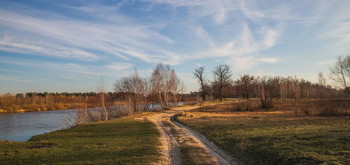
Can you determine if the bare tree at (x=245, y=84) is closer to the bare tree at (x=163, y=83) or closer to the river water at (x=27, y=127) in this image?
the bare tree at (x=163, y=83)

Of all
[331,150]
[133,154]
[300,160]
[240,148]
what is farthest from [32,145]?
[331,150]

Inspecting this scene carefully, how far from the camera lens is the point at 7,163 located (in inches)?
364

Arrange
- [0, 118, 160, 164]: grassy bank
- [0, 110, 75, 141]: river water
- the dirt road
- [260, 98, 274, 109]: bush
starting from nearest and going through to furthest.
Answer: the dirt road < [0, 118, 160, 164]: grassy bank < [0, 110, 75, 141]: river water < [260, 98, 274, 109]: bush

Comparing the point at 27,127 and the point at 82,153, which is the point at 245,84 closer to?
the point at 27,127

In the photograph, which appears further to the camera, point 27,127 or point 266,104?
point 266,104

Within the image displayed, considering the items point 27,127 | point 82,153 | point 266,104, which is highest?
point 266,104

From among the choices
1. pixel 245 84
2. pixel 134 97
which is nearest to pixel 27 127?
pixel 134 97

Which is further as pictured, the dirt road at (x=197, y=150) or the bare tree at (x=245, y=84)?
the bare tree at (x=245, y=84)

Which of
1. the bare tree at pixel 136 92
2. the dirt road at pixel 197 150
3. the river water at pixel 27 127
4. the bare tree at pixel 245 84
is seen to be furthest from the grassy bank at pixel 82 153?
the bare tree at pixel 245 84

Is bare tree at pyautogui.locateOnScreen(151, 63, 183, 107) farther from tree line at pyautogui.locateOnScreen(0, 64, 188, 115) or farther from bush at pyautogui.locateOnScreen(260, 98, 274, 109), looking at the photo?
bush at pyautogui.locateOnScreen(260, 98, 274, 109)

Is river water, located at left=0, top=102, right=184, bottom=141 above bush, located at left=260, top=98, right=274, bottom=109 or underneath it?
underneath

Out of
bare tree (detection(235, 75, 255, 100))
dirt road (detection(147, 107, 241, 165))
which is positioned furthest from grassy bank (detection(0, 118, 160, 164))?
A: bare tree (detection(235, 75, 255, 100))

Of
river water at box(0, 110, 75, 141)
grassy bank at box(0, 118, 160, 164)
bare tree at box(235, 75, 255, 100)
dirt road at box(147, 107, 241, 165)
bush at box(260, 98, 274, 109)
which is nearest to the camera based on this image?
dirt road at box(147, 107, 241, 165)

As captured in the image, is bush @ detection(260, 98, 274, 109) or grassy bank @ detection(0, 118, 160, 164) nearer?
grassy bank @ detection(0, 118, 160, 164)
